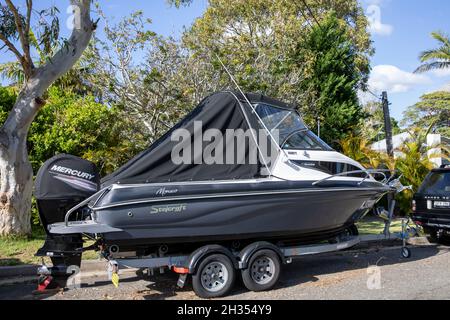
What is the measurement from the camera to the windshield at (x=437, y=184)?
1000cm

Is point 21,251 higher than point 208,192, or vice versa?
point 208,192

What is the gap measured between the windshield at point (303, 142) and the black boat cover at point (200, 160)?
0.39 metres

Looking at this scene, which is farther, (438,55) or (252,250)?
(438,55)

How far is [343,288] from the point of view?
6832 millimetres

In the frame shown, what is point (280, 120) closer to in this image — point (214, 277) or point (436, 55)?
point (214, 277)

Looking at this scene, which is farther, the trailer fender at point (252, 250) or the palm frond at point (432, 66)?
the palm frond at point (432, 66)

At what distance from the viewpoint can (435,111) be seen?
40.9 meters

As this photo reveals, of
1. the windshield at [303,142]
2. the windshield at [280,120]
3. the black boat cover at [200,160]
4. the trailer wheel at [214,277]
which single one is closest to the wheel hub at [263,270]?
the trailer wheel at [214,277]

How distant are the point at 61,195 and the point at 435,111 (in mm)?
40507

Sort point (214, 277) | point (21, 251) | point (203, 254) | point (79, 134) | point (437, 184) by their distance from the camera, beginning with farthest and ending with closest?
1. point (79, 134)
2. point (437, 184)
3. point (21, 251)
4. point (214, 277)
5. point (203, 254)

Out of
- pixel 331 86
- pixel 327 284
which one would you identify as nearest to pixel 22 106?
pixel 327 284

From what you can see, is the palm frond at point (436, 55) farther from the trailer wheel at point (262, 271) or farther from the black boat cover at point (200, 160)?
the trailer wheel at point (262, 271)
